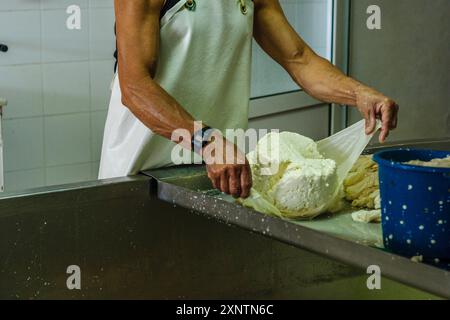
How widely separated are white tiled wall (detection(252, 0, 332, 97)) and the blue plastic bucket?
91.7 inches

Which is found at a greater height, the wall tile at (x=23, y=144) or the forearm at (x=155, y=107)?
the forearm at (x=155, y=107)

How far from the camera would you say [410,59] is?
4.36 m

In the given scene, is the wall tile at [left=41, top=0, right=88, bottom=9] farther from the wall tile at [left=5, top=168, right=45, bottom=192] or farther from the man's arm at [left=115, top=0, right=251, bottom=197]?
the man's arm at [left=115, top=0, right=251, bottom=197]

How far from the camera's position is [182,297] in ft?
5.92

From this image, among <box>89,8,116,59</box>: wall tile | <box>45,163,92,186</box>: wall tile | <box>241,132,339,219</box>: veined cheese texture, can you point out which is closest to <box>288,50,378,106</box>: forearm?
<box>241,132,339,219</box>: veined cheese texture

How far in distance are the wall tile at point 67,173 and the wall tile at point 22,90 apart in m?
0.24

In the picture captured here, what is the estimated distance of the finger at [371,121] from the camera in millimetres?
1752

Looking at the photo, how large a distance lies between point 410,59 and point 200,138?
300 cm

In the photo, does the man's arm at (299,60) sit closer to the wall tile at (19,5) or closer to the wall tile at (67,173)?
the wall tile at (19,5)

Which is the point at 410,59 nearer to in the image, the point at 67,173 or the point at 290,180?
the point at 67,173

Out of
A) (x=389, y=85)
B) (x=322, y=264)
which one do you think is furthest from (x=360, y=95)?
(x=389, y=85)

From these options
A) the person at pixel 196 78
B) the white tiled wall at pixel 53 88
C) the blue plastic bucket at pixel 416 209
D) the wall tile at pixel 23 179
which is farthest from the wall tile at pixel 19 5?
the blue plastic bucket at pixel 416 209

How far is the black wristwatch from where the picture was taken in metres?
1.60
